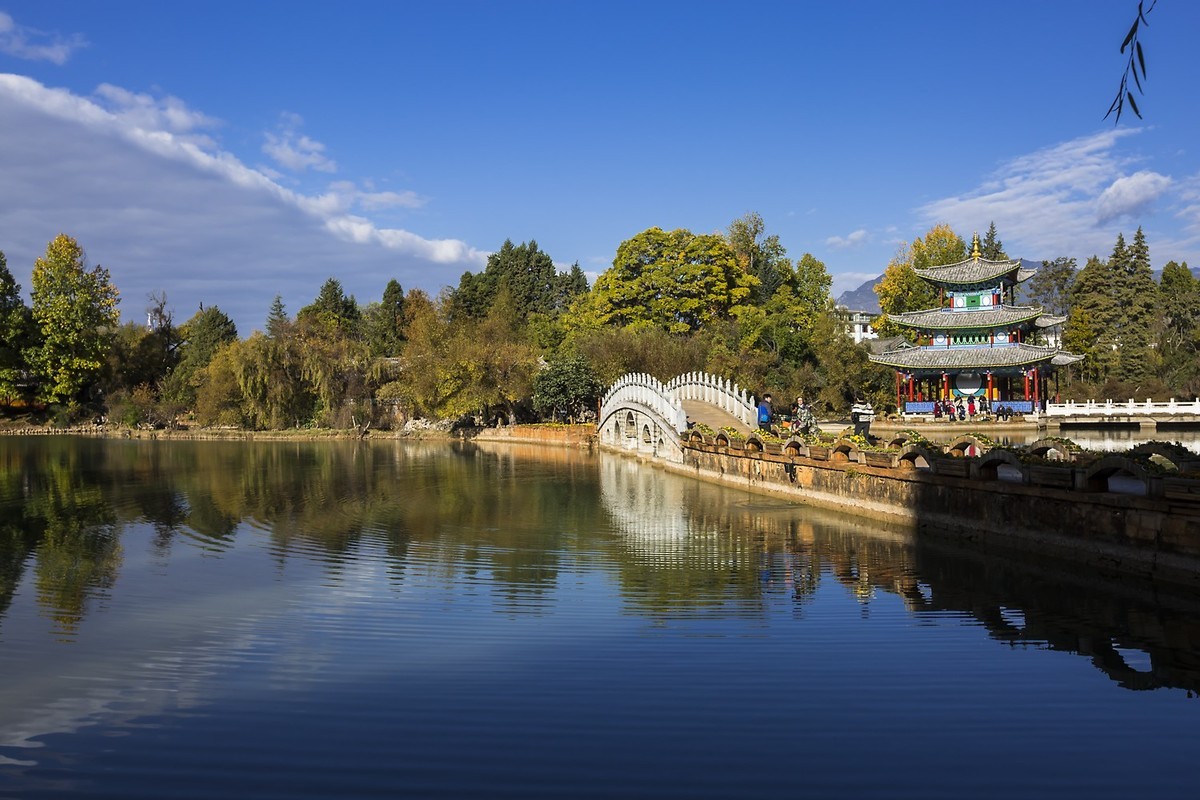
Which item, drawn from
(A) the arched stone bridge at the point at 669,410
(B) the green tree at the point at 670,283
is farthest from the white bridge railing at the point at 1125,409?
(B) the green tree at the point at 670,283

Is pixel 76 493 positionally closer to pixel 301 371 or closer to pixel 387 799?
pixel 387 799

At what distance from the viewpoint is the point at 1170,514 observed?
9.54m

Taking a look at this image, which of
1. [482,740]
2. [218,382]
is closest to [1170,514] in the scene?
[482,740]

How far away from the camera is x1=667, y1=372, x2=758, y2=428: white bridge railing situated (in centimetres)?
2626

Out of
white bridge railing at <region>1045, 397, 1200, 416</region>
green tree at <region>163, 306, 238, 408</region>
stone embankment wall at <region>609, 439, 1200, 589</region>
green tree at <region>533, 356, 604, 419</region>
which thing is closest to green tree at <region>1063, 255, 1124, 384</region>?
white bridge railing at <region>1045, 397, 1200, 416</region>

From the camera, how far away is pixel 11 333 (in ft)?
170

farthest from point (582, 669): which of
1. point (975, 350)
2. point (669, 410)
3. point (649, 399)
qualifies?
point (975, 350)

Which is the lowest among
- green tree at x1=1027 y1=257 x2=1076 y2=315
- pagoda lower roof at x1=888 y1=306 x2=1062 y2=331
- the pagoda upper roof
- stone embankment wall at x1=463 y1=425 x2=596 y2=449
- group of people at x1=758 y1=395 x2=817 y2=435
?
stone embankment wall at x1=463 y1=425 x2=596 y2=449

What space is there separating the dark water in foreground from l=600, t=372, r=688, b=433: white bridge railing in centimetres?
1213

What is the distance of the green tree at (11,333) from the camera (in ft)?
170

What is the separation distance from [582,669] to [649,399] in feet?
75.6

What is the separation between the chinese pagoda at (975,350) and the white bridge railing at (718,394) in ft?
50.1

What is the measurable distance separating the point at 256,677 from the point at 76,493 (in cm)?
1873

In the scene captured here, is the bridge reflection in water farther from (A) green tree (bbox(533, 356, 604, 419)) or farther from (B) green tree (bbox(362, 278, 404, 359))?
(B) green tree (bbox(362, 278, 404, 359))
